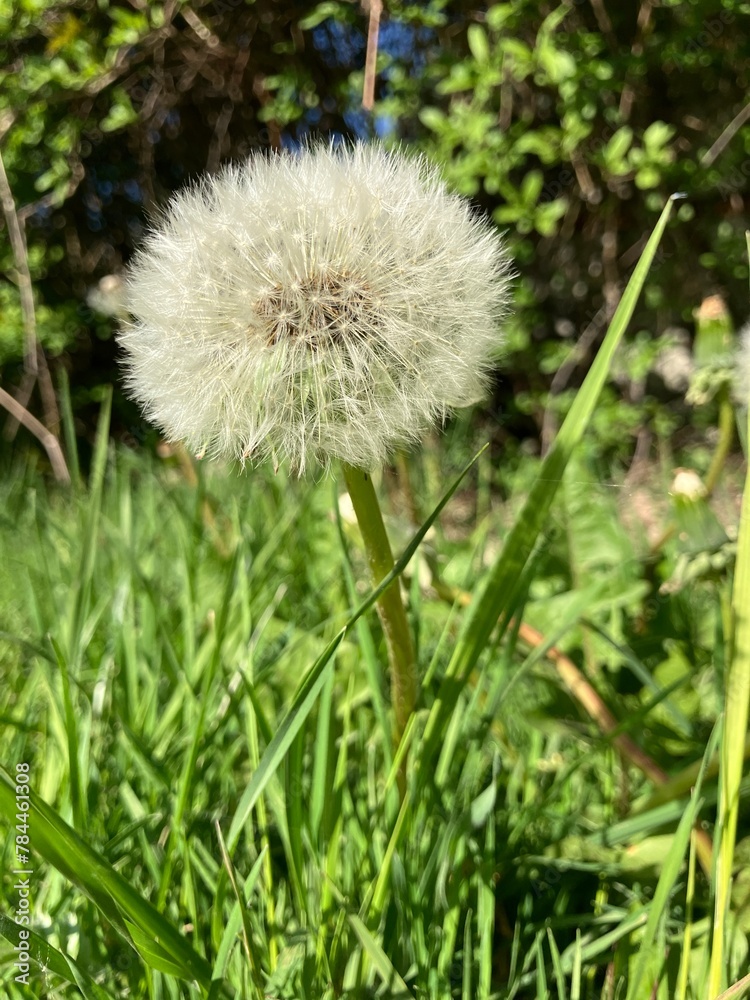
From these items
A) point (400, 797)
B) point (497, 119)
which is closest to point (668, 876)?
point (400, 797)

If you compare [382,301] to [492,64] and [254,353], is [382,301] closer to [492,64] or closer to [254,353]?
[254,353]

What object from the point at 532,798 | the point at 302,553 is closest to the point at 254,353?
the point at 532,798

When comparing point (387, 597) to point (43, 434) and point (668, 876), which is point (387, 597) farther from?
point (43, 434)

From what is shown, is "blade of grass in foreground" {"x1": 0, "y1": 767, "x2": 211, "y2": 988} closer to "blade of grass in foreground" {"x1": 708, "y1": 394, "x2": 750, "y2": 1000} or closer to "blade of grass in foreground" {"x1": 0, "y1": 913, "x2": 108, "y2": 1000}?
"blade of grass in foreground" {"x1": 0, "y1": 913, "x2": 108, "y2": 1000}

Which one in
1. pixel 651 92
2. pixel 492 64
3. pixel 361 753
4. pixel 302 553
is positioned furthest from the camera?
pixel 651 92

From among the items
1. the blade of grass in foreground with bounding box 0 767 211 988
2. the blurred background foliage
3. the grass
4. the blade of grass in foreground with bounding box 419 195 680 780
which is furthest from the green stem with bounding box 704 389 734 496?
the blurred background foliage

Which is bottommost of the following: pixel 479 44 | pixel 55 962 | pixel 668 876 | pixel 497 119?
pixel 668 876
